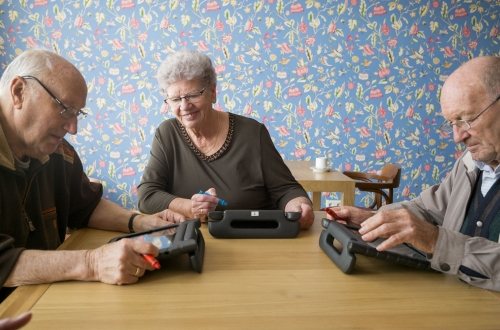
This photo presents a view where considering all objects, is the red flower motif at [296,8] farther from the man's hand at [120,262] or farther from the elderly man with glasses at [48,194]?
the man's hand at [120,262]

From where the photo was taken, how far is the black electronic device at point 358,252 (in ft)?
2.98

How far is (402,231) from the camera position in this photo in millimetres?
941

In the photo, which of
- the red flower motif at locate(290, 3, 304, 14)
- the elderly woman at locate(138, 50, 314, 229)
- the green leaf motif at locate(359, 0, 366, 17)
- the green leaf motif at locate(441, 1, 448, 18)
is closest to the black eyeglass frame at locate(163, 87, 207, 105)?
the elderly woman at locate(138, 50, 314, 229)

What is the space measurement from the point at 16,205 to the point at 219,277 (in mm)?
603

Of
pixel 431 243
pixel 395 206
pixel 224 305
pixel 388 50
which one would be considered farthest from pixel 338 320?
pixel 388 50

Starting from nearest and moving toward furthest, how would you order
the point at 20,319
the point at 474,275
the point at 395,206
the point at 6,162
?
1. the point at 20,319
2. the point at 474,275
3. the point at 6,162
4. the point at 395,206

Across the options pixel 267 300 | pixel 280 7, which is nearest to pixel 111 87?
pixel 280 7

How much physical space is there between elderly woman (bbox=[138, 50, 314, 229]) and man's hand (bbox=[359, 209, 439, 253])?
2.10 feet

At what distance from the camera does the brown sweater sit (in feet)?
5.57

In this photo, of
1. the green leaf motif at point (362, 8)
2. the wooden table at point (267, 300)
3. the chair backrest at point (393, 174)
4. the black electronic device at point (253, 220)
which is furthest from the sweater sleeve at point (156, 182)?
the green leaf motif at point (362, 8)

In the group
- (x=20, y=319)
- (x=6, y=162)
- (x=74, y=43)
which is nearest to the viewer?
(x=20, y=319)

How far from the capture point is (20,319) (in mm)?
614

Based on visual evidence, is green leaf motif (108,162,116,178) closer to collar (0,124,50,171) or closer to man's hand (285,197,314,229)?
man's hand (285,197,314,229)

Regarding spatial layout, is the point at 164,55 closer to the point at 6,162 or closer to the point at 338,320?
the point at 6,162
